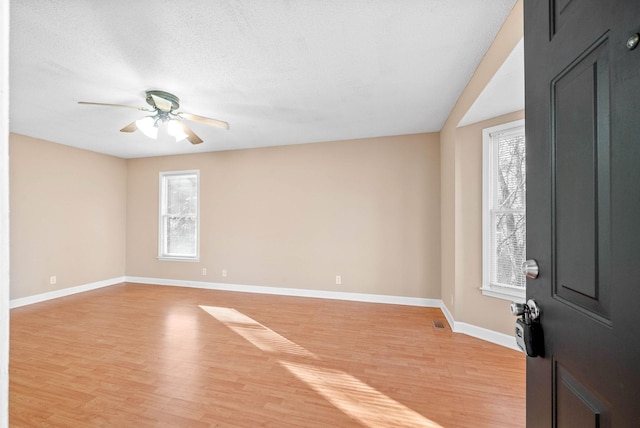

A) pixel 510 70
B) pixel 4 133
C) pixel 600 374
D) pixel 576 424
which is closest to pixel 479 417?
pixel 576 424

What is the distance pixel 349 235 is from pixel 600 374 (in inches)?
145

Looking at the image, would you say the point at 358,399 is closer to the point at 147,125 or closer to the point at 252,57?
the point at 252,57

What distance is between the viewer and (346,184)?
430cm

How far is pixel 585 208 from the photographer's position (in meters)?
0.65

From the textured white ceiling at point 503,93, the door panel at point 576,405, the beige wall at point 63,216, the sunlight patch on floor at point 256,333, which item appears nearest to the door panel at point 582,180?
the door panel at point 576,405

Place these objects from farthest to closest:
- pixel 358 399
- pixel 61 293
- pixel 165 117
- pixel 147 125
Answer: pixel 61 293 → pixel 165 117 → pixel 147 125 → pixel 358 399

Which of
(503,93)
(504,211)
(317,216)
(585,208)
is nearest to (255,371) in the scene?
(585,208)

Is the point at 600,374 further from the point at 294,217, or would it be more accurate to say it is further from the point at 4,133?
the point at 294,217

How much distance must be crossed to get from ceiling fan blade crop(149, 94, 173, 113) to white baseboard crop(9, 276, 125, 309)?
133 inches

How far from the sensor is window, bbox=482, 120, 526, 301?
2676 millimetres

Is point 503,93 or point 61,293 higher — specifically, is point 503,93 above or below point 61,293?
above

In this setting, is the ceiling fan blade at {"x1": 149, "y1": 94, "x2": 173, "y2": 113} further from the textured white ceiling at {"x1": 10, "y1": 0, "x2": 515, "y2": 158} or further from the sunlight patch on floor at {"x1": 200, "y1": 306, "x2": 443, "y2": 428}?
the sunlight patch on floor at {"x1": 200, "y1": 306, "x2": 443, "y2": 428}

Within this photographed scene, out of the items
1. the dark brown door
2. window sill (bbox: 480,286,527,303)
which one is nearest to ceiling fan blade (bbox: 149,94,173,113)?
the dark brown door

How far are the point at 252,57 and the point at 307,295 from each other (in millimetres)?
3470
